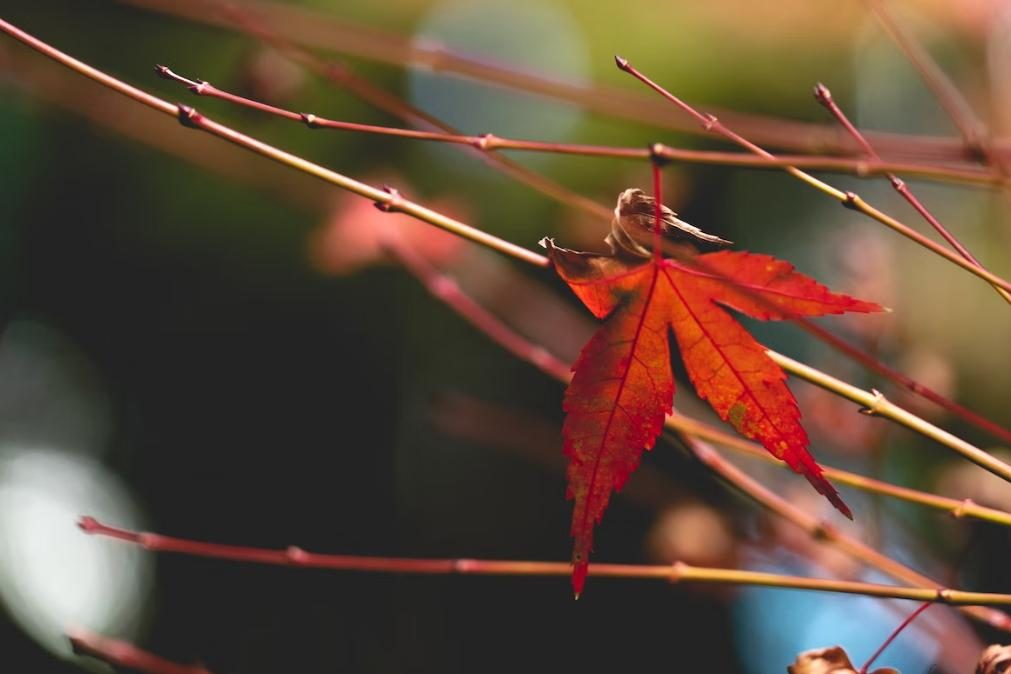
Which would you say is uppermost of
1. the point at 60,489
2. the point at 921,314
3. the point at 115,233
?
the point at 115,233

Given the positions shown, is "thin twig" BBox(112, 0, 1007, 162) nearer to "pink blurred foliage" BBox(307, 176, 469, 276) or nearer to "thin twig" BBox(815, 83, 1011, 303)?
"thin twig" BBox(815, 83, 1011, 303)

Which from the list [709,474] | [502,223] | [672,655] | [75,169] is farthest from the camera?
[75,169]

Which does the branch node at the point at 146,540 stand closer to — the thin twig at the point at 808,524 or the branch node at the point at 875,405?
the thin twig at the point at 808,524

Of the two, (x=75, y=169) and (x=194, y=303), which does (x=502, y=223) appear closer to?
(x=194, y=303)

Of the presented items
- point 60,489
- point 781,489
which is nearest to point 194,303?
point 60,489

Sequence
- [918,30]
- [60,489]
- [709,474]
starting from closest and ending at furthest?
[709,474], [918,30], [60,489]

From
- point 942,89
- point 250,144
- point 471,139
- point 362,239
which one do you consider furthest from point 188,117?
point 362,239

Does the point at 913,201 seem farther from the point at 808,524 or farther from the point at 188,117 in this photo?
the point at 188,117
